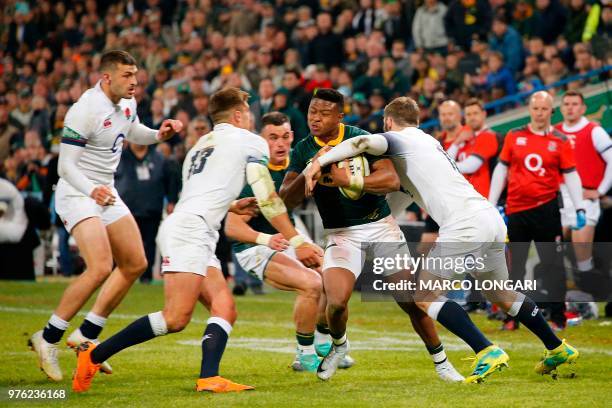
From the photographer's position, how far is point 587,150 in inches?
496

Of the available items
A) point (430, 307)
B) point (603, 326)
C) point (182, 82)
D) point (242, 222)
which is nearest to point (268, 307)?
point (603, 326)

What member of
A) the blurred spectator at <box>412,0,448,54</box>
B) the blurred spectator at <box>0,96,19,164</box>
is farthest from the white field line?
the blurred spectator at <box>0,96,19,164</box>

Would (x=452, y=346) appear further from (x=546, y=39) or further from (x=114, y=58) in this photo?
(x=546, y=39)

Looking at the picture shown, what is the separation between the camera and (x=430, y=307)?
311 inches

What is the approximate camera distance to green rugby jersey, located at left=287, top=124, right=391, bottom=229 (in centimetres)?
844

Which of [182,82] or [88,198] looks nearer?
[88,198]

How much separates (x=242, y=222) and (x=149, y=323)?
177 cm

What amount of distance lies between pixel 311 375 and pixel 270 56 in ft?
45.4

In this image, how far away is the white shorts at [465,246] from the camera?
25.9 feet

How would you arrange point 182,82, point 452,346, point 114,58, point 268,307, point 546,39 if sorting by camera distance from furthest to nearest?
point 182,82
point 546,39
point 268,307
point 452,346
point 114,58

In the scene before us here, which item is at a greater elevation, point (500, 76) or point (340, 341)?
point (500, 76)

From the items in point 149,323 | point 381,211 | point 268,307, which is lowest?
point 268,307

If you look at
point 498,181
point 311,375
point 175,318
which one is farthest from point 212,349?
point 498,181

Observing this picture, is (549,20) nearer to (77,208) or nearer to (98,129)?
(98,129)
